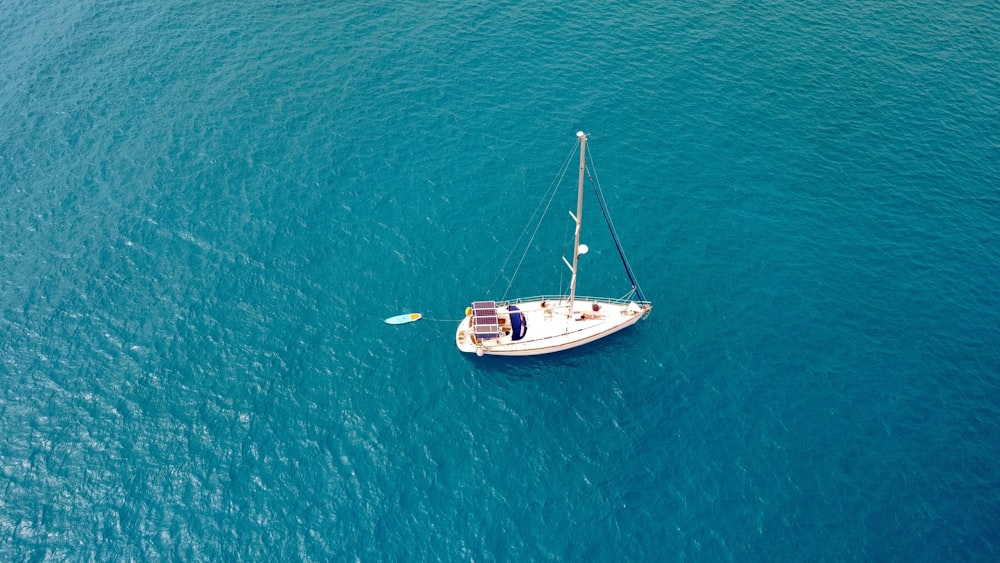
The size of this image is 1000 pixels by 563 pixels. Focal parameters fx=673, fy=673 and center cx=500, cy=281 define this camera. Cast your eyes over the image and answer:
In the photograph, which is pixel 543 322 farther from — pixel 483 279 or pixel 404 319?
pixel 404 319

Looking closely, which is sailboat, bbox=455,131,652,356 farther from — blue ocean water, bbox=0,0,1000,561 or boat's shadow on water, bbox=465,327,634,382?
blue ocean water, bbox=0,0,1000,561

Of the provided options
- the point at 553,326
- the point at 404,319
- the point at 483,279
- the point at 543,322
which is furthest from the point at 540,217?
the point at 404,319

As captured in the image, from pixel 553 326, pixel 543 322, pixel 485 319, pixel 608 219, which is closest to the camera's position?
pixel 485 319

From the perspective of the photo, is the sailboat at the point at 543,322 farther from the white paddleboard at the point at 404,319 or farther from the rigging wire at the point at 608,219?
the white paddleboard at the point at 404,319

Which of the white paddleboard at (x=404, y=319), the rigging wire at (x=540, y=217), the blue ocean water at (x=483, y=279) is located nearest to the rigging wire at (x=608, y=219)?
the blue ocean water at (x=483, y=279)

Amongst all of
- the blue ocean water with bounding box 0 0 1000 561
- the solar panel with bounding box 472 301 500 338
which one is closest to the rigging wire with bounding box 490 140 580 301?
the blue ocean water with bounding box 0 0 1000 561

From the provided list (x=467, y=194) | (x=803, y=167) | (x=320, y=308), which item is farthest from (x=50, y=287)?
(x=803, y=167)
